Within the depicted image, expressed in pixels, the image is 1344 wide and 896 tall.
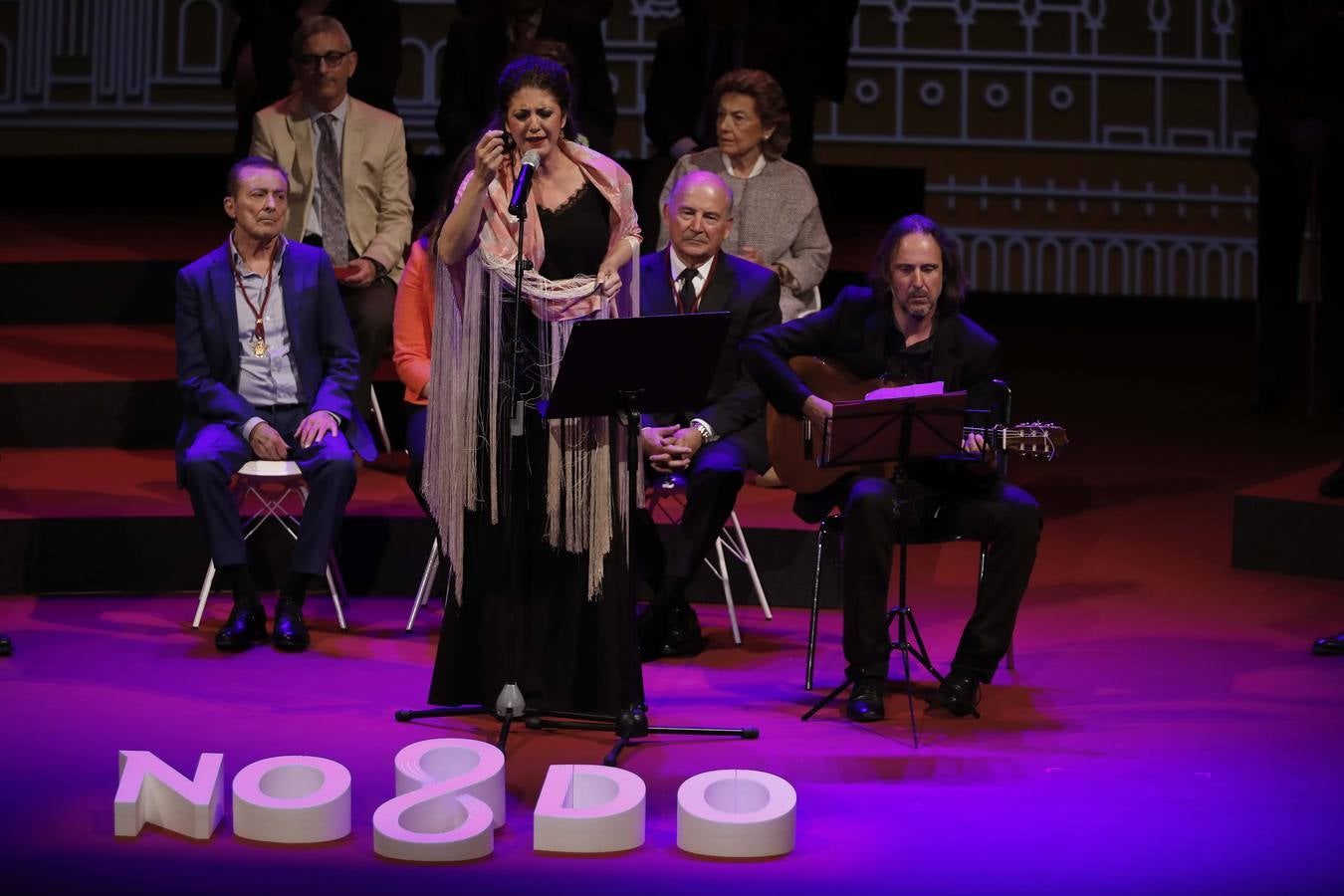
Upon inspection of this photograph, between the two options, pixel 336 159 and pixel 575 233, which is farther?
pixel 336 159

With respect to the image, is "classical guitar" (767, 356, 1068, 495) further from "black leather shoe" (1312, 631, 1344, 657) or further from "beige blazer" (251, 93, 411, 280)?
"beige blazer" (251, 93, 411, 280)

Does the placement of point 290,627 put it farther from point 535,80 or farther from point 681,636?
point 535,80

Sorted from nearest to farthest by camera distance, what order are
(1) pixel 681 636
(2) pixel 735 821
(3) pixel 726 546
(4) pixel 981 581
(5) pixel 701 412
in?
(2) pixel 735 821 < (4) pixel 981 581 < (1) pixel 681 636 < (5) pixel 701 412 < (3) pixel 726 546

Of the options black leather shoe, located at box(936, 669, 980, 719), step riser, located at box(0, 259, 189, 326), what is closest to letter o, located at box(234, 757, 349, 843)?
black leather shoe, located at box(936, 669, 980, 719)

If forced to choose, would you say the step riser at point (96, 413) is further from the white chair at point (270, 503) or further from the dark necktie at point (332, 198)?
the white chair at point (270, 503)

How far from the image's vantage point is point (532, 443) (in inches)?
169

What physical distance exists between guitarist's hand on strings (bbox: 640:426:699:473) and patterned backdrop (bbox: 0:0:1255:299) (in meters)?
5.36

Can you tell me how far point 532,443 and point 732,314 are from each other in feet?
4.39

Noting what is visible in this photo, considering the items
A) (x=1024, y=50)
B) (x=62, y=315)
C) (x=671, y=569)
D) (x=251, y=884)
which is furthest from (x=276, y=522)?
(x=1024, y=50)

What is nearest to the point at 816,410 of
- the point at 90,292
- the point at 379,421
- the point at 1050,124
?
the point at 379,421

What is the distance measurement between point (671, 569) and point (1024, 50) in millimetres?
6229

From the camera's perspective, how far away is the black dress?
14.2 feet

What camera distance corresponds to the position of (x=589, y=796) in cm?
374

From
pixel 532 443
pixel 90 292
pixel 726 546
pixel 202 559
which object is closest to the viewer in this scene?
pixel 532 443
